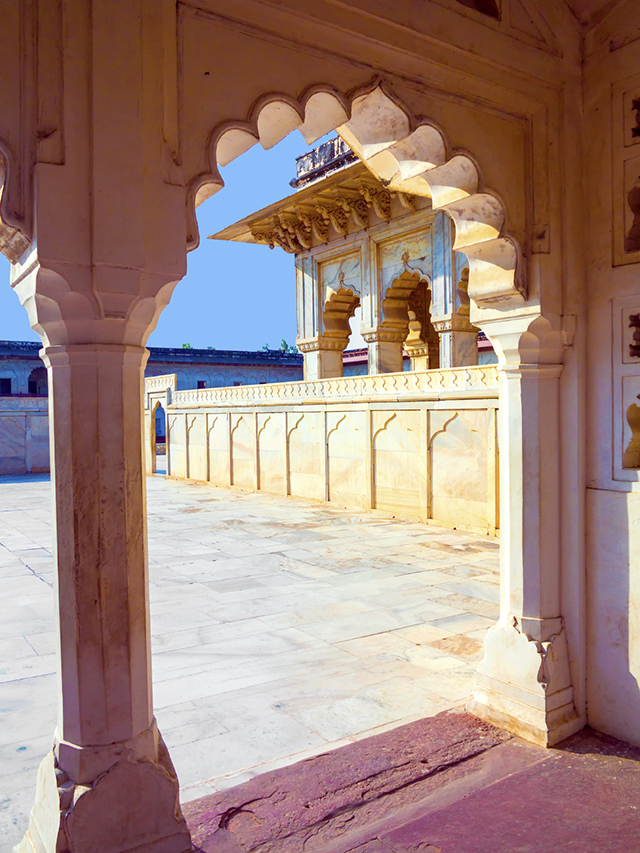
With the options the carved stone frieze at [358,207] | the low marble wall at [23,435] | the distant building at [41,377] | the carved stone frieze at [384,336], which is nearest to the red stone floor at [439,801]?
the carved stone frieze at [384,336]

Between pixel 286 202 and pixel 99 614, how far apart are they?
12.2 metres

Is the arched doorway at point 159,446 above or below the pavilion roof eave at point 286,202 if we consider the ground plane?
below

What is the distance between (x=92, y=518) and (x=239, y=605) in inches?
142

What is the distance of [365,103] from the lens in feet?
8.72

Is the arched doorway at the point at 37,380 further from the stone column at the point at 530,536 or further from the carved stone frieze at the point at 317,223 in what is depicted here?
the stone column at the point at 530,536

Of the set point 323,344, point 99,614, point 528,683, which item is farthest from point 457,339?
point 99,614

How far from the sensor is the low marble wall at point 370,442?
8695 millimetres

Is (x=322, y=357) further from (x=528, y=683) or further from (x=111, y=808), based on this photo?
(x=111, y=808)

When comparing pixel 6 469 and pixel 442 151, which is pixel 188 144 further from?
pixel 6 469

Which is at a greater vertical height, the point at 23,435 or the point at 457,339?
the point at 457,339

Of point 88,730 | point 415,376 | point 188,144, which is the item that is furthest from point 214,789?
point 415,376

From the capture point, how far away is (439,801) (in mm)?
2535

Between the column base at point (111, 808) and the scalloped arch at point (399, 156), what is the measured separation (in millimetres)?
1658

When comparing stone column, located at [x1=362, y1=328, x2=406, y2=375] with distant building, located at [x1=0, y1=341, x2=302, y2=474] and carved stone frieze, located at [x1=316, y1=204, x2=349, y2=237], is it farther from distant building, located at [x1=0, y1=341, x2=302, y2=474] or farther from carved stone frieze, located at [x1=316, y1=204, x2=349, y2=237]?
distant building, located at [x1=0, y1=341, x2=302, y2=474]
